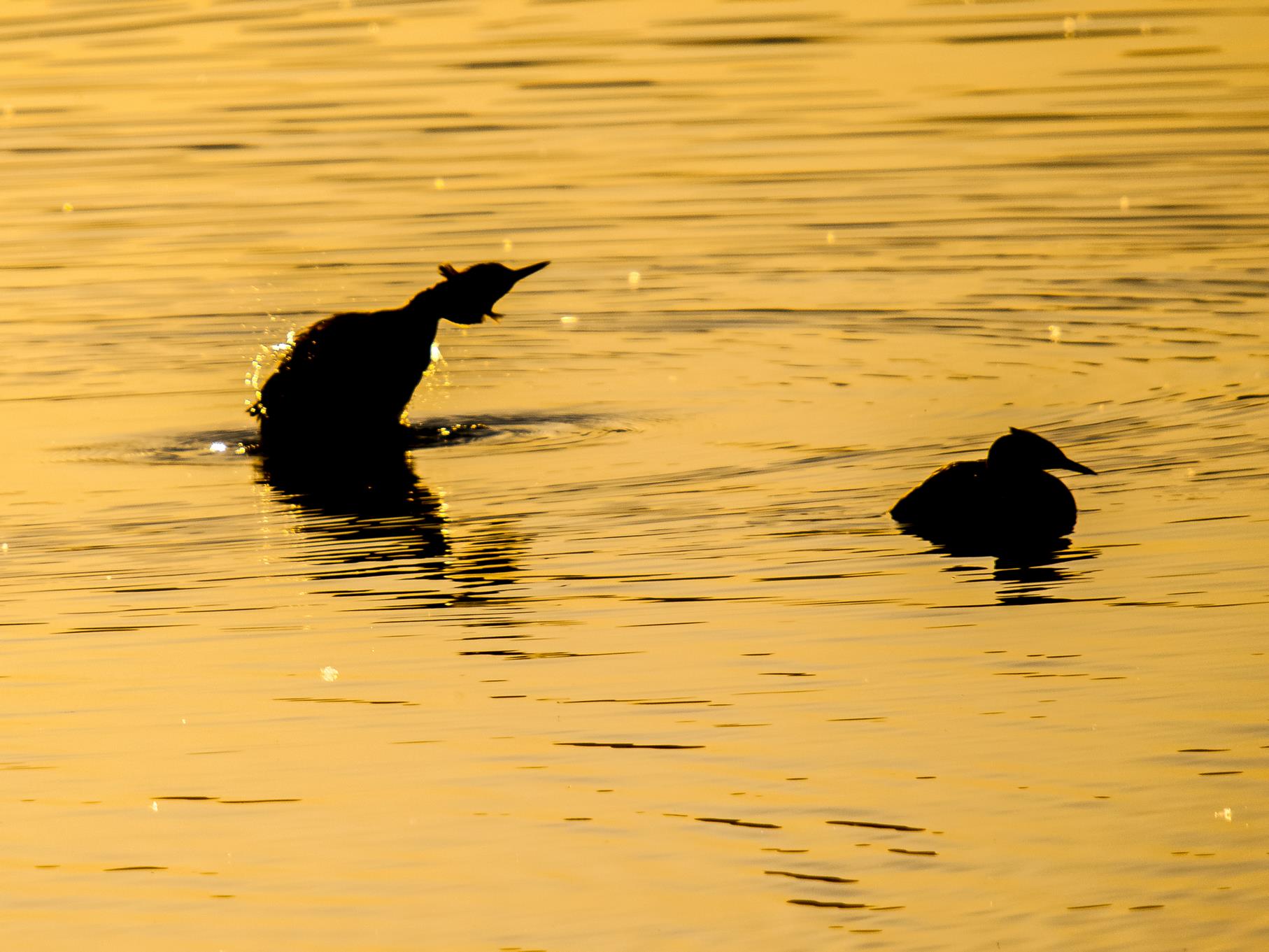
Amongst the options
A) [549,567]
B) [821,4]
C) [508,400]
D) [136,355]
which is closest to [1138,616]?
[549,567]

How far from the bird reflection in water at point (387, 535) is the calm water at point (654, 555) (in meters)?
0.05

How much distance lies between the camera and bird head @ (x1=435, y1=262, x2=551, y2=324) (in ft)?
49.6

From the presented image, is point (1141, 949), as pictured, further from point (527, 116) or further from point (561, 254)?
point (527, 116)

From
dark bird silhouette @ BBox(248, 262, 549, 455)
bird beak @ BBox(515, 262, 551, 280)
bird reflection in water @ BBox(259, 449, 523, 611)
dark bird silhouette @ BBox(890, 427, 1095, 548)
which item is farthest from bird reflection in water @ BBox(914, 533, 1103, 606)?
dark bird silhouette @ BBox(248, 262, 549, 455)

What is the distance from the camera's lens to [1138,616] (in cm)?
962

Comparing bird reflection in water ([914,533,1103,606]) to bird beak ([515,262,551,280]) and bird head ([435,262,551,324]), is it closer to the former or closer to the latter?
bird beak ([515,262,551,280])

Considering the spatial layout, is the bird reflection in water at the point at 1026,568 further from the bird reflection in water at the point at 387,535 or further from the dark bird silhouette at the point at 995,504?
the bird reflection in water at the point at 387,535

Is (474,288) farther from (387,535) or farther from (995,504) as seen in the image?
(995,504)

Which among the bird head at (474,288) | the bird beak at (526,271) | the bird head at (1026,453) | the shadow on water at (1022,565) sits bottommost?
the shadow on water at (1022,565)

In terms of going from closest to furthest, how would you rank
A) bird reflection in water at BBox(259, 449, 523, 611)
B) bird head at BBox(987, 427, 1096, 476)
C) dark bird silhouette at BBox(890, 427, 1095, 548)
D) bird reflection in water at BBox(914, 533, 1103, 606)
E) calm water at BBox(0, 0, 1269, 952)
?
calm water at BBox(0, 0, 1269, 952) → bird reflection in water at BBox(914, 533, 1103, 606) → bird reflection in water at BBox(259, 449, 523, 611) → dark bird silhouette at BBox(890, 427, 1095, 548) → bird head at BBox(987, 427, 1096, 476)

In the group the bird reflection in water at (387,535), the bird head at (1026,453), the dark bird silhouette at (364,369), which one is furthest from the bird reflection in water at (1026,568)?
the dark bird silhouette at (364,369)

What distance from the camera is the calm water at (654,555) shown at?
708cm

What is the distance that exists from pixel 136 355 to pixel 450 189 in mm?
7024

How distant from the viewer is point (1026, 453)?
11.8 m
